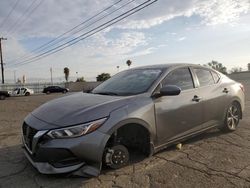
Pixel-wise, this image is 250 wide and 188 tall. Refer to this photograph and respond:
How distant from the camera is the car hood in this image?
376 cm

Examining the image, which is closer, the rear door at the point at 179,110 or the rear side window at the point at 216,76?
the rear door at the point at 179,110

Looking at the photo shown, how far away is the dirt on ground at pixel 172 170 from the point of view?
373 centimetres

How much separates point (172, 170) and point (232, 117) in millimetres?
2755

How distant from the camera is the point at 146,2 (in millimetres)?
14797

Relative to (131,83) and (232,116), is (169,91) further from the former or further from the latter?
(232,116)

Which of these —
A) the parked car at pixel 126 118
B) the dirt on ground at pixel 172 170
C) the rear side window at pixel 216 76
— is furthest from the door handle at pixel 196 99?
the rear side window at pixel 216 76

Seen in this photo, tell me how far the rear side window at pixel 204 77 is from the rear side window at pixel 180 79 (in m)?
0.29

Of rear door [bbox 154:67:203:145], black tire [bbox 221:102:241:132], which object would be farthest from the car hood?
black tire [bbox 221:102:241:132]

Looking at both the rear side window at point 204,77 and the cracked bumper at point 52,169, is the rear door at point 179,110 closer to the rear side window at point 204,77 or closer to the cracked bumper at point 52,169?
the rear side window at point 204,77

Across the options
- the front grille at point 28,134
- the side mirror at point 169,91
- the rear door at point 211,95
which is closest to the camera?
the front grille at point 28,134

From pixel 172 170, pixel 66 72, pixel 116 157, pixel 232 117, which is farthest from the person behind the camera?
pixel 66 72

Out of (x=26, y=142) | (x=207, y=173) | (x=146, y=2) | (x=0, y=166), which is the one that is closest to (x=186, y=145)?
(x=207, y=173)

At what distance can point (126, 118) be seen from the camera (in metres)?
4.03

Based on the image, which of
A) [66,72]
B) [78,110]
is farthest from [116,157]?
[66,72]
